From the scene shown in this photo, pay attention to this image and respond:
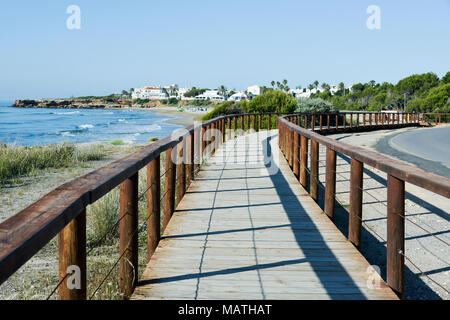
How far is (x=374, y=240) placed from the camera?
612 centimetres

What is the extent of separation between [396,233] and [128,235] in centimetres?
192

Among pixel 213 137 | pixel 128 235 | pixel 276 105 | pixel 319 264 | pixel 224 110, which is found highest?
pixel 276 105

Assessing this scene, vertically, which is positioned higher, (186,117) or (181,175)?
(186,117)

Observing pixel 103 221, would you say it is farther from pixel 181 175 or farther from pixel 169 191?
pixel 169 191

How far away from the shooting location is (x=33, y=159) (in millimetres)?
17609

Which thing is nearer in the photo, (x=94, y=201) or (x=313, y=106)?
(x=94, y=201)

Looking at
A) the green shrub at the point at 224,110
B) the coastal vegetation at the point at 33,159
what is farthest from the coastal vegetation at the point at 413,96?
the coastal vegetation at the point at 33,159

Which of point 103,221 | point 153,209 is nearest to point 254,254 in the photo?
point 153,209

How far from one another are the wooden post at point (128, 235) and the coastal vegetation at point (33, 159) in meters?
11.6

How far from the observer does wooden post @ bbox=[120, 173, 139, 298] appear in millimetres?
3258

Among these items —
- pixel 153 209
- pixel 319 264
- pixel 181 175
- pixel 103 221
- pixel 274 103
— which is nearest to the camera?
pixel 319 264
